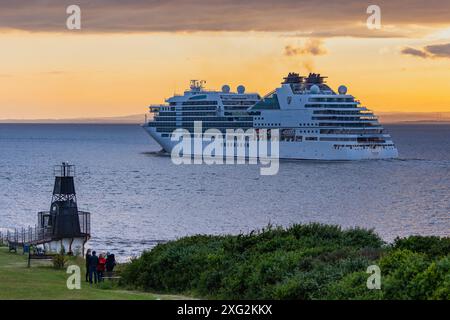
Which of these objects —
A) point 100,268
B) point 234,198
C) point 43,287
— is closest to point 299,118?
point 234,198

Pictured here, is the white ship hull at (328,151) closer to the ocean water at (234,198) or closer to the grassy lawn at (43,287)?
the ocean water at (234,198)

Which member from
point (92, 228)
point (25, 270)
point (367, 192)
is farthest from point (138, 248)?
point (367, 192)

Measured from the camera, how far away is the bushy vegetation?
1568 centimetres

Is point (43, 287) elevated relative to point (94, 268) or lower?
elevated

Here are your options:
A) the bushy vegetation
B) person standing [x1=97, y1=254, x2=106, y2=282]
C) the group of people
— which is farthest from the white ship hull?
person standing [x1=97, y1=254, x2=106, y2=282]

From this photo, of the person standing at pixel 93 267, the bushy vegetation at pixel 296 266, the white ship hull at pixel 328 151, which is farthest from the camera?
the white ship hull at pixel 328 151

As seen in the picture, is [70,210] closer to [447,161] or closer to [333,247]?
[333,247]

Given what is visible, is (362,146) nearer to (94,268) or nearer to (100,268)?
(100,268)

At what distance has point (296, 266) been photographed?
18703 mm

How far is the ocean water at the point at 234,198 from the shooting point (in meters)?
46.2

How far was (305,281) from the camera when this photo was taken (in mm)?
17219

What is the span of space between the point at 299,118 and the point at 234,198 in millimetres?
44298

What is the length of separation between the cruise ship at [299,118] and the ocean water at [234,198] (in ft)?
7.55


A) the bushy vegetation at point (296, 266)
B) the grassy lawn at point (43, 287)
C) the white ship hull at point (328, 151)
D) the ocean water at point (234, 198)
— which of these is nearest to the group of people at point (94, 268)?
the grassy lawn at point (43, 287)
